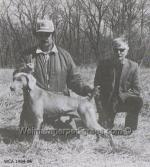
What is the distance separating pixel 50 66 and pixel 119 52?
0.51 meters

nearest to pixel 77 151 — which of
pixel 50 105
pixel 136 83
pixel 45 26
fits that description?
pixel 50 105

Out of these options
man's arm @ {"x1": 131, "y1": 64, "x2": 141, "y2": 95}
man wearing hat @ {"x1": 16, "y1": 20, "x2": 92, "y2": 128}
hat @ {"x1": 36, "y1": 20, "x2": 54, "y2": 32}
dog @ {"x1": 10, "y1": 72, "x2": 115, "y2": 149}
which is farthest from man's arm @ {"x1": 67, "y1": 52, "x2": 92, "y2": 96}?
man's arm @ {"x1": 131, "y1": 64, "x2": 141, "y2": 95}

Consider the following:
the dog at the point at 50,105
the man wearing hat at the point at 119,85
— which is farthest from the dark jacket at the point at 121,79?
the dog at the point at 50,105

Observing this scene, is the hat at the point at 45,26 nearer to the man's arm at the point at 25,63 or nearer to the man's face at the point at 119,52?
the man's arm at the point at 25,63

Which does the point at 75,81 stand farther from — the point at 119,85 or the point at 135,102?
the point at 135,102

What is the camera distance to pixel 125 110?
107 inches

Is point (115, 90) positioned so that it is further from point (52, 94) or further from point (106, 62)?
point (52, 94)

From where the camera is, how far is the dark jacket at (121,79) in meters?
2.62

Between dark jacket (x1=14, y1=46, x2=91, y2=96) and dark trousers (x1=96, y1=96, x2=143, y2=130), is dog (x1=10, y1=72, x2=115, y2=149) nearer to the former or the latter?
Result: dark jacket (x1=14, y1=46, x2=91, y2=96)

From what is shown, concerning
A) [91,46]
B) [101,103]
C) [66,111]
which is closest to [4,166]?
[66,111]

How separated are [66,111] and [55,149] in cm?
25

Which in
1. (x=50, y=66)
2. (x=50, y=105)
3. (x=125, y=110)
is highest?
(x=50, y=66)

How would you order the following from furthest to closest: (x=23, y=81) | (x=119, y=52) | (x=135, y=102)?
(x=135, y=102)
(x=119, y=52)
(x=23, y=81)

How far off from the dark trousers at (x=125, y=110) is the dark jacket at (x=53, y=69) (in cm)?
36
